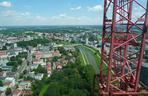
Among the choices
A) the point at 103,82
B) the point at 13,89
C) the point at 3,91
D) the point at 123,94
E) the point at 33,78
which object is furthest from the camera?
the point at 33,78

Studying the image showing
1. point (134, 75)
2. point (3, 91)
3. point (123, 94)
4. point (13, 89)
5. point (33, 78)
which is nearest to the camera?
point (123, 94)

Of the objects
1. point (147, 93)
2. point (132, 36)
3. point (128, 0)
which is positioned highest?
point (128, 0)

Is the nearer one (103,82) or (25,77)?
(103,82)

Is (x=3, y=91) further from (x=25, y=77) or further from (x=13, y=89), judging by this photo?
(x=25, y=77)

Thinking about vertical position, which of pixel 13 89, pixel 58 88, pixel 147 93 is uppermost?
pixel 147 93

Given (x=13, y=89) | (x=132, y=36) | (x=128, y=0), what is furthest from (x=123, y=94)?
(x=13, y=89)

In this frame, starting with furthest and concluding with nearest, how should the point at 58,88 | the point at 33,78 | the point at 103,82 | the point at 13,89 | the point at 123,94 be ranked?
the point at 33,78
the point at 13,89
the point at 58,88
the point at 103,82
the point at 123,94

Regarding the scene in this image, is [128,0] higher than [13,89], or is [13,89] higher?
[128,0]

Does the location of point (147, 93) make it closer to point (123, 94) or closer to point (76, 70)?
point (123, 94)

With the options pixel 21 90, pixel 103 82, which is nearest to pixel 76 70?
pixel 21 90
